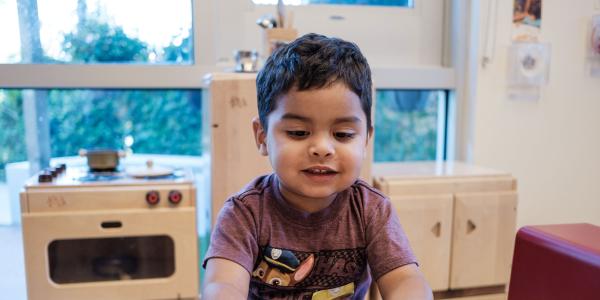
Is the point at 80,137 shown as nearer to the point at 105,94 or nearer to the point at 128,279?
the point at 105,94

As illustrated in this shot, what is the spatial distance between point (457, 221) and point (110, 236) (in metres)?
1.06

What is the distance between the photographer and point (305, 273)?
0.76m

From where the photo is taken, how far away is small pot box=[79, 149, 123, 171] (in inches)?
58.3

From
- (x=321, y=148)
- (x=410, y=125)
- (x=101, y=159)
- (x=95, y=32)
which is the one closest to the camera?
(x=321, y=148)

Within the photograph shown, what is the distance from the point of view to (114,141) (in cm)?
183

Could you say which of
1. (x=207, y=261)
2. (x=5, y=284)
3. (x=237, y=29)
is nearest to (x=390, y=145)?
(x=237, y=29)

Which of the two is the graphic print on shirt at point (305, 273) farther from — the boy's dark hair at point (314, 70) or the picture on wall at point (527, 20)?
the picture on wall at point (527, 20)

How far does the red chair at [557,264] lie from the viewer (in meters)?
0.76

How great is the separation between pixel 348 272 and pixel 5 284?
146cm

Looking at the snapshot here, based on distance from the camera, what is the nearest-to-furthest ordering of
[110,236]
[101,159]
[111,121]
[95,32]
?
1. [110,236]
2. [101,159]
3. [95,32]
4. [111,121]

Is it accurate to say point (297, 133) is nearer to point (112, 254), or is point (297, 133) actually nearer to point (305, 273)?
point (305, 273)

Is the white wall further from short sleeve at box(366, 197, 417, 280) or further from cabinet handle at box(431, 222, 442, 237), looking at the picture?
short sleeve at box(366, 197, 417, 280)

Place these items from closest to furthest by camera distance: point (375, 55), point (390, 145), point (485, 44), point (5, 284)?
1. point (5, 284)
2. point (485, 44)
3. point (375, 55)
4. point (390, 145)

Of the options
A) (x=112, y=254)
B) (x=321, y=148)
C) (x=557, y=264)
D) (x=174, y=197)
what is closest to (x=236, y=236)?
(x=321, y=148)
